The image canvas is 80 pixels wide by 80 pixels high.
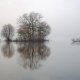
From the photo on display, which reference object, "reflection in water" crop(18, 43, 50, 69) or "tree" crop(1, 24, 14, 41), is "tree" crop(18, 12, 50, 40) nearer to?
"tree" crop(1, 24, 14, 41)

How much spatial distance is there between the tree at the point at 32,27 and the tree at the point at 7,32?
12.4 metres

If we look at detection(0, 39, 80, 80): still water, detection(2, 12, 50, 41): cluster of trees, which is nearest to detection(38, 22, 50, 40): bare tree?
detection(2, 12, 50, 41): cluster of trees

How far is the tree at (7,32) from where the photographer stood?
55.7 m

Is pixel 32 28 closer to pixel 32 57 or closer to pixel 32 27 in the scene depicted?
pixel 32 27

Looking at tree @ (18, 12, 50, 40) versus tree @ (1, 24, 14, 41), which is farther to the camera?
tree @ (1, 24, 14, 41)

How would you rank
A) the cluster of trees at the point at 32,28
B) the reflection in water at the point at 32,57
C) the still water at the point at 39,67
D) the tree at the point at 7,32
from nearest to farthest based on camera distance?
the still water at the point at 39,67 → the reflection in water at the point at 32,57 → the cluster of trees at the point at 32,28 → the tree at the point at 7,32

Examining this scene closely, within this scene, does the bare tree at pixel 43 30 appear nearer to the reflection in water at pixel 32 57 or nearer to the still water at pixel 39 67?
the reflection in water at pixel 32 57

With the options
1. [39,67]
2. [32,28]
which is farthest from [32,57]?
[32,28]

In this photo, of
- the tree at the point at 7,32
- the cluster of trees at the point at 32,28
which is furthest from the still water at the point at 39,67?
the tree at the point at 7,32

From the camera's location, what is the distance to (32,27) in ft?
142

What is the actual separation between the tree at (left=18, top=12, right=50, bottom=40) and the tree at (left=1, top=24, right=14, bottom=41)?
12382mm

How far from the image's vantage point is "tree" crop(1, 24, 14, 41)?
55656mm

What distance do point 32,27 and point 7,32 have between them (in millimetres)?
15111

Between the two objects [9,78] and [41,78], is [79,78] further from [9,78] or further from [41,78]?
[9,78]
